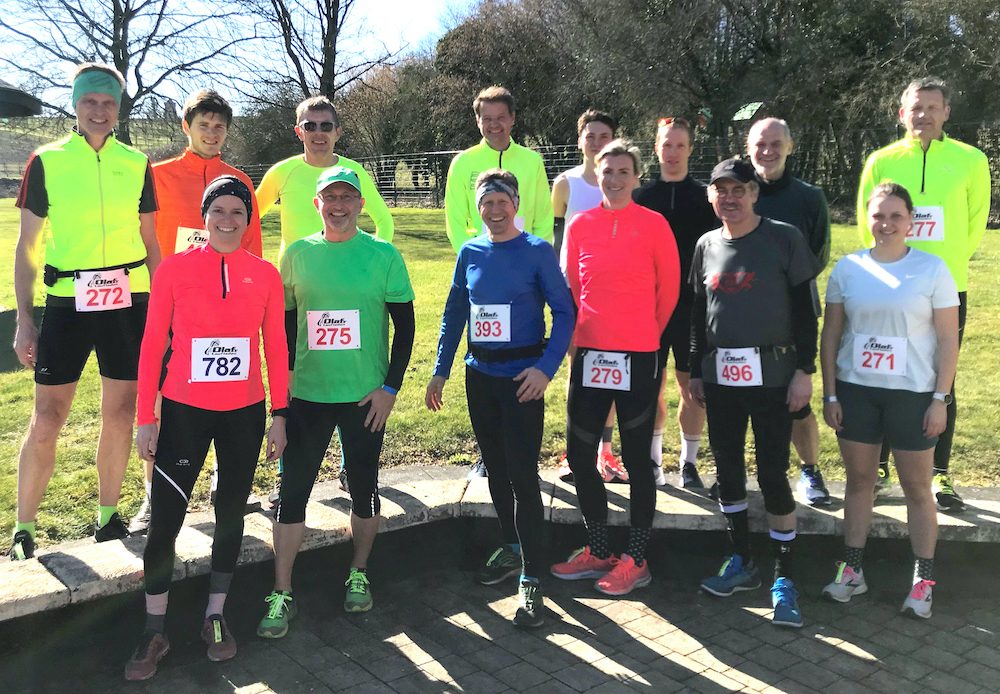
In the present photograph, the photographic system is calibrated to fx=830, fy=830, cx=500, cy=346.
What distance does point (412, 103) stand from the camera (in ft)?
116

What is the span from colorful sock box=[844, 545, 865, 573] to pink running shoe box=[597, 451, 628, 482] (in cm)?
122

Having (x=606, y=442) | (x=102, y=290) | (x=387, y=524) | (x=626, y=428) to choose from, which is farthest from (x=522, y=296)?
(x=102, y=290)

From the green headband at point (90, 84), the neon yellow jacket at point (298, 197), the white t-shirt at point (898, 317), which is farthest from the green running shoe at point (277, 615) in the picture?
the white t-shirt at point (898, 317)

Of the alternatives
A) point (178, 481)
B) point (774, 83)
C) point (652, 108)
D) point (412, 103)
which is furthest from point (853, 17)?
point (178, 481)

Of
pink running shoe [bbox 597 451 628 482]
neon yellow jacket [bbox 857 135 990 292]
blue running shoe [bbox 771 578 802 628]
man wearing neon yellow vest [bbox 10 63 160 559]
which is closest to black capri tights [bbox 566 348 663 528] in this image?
blue running shoe [bbox 771 578 802 628]

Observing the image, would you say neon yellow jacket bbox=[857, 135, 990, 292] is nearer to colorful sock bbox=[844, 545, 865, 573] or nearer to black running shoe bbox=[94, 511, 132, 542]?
colorful sock bbox=[844, 545, 865, 573]

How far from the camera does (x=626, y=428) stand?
12.2ft

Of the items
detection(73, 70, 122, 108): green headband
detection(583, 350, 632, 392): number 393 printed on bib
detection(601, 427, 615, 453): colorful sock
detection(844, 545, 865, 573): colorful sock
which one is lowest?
detection(844, 545, 865, 573): colorful sock

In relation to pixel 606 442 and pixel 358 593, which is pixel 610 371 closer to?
pixel 606 442

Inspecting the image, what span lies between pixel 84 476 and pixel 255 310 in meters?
2.34

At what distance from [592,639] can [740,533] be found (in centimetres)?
91

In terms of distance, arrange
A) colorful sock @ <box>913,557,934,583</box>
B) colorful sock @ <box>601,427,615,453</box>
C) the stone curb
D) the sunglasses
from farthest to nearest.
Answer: colorful sock @ <box>601,427,615,453</box>, the sunglasses, colorful sock @ <box>913,557,934,583</box>, the stone curb

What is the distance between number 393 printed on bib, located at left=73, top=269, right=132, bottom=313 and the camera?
372 centimetres

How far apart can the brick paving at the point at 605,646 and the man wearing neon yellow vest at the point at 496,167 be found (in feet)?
6.53
